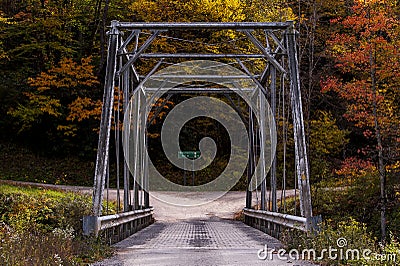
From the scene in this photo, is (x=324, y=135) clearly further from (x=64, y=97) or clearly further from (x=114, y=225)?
(x=114, y=225)

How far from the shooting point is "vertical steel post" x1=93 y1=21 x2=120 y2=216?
31.6 feet

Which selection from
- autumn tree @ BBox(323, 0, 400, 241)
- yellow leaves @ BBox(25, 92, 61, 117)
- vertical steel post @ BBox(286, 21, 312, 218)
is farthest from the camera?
yellow leaves @ BBox(25, 92, 61, 117)

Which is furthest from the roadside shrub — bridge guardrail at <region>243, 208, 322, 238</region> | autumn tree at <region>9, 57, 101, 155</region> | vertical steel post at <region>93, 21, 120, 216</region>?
autumn tree at <region>9, 57, 101, 155</region>

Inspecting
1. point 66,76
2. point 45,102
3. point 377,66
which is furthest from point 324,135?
point 45,102

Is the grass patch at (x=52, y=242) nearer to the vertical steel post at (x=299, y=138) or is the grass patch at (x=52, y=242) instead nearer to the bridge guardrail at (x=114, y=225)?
the bridge guardrail at (x=114, y=225)

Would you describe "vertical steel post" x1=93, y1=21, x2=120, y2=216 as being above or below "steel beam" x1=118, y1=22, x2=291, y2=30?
below

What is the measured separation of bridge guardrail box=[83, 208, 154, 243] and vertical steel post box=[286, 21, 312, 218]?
3144 mm

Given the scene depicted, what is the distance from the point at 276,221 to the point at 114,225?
10.6 ft

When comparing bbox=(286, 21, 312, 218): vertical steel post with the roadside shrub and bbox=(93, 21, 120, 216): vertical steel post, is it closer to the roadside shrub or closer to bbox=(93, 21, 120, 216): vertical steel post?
the roadside shrub

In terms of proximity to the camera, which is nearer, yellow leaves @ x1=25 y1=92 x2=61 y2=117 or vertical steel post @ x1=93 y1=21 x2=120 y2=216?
vertical steel post @ x1=93 y1=21 x2=120 y2=216

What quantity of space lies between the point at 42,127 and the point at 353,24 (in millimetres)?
18295

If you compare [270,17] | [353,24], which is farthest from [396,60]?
[270,17]

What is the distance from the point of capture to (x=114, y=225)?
1030cm

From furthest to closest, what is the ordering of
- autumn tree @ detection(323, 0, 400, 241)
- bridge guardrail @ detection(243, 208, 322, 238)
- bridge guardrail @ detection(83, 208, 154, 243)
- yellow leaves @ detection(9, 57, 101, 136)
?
yellow leaves @ detection(9, 57, 101, 136) < autumn tree @ detection(323, 0, 400, 241) < bridge guardrail @ detection(83, 208, 154, 243) < bridge guardrail @ detection(243, 208, 322, 238)
